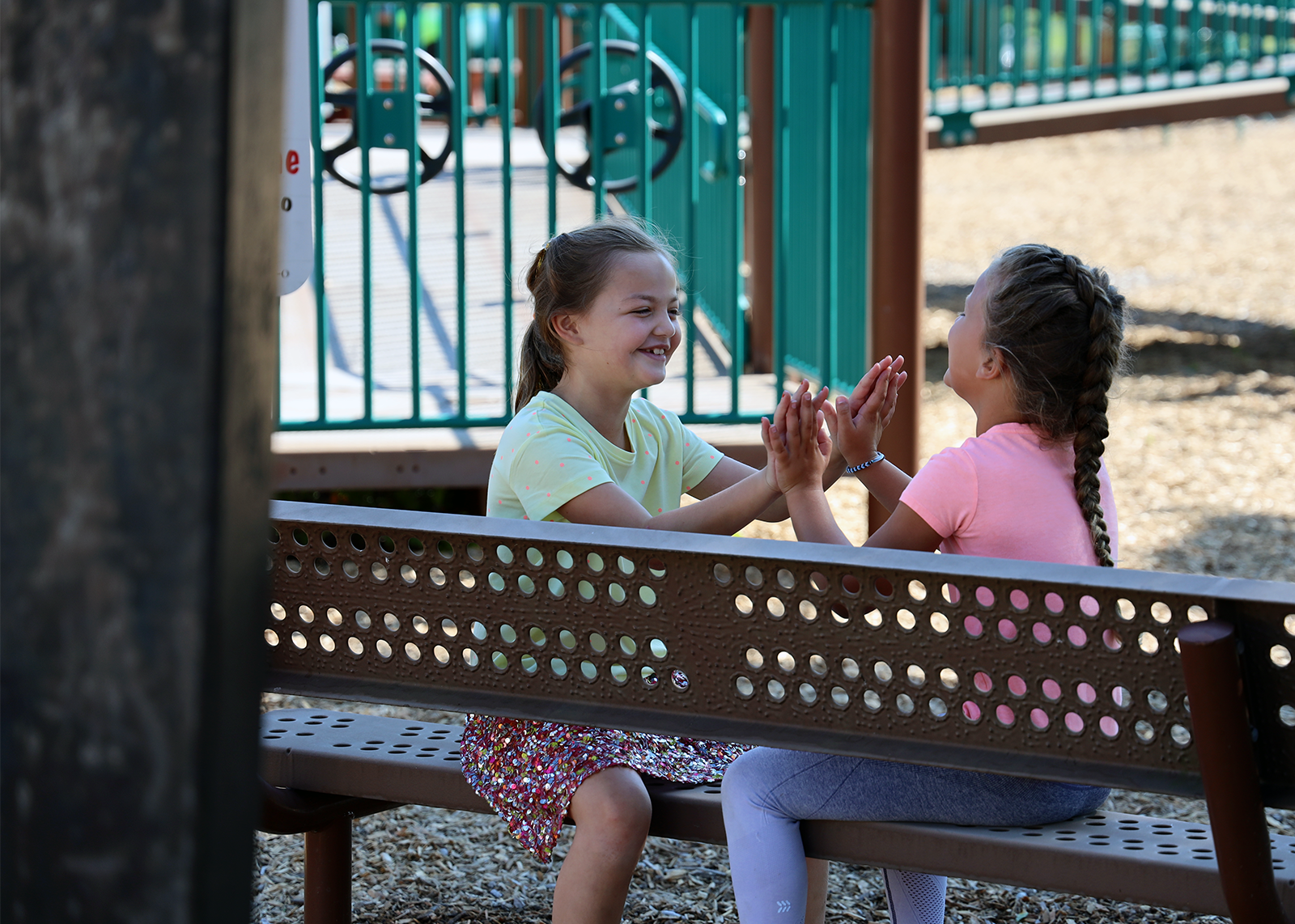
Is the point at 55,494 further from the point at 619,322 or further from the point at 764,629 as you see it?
the point at 619,322

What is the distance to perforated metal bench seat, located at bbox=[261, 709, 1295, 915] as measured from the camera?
5.14 ft

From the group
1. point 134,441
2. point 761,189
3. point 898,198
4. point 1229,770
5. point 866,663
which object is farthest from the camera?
point 761,189

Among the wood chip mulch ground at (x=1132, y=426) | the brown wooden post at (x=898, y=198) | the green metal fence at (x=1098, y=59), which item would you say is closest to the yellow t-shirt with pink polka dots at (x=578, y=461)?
the wood chip mulch ground at (x=1132, y=426)

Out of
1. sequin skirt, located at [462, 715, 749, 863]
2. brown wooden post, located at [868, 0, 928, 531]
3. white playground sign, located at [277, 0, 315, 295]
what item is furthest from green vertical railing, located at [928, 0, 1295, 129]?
sequin skirt, located at [462, 715, 749, 863]

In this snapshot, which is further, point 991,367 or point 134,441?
point 991,367

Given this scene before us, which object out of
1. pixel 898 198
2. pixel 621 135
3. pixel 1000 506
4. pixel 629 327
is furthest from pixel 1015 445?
pixel 621 135

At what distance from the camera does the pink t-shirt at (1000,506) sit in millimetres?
1926

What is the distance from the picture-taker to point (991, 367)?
2.01 meters

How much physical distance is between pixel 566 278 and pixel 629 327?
0.44 ft

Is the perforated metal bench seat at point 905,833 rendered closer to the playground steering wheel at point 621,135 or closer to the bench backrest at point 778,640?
the bench backrest at point 778,640

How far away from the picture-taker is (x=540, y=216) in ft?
22.2

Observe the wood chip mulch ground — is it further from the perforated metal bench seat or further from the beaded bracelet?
the beaded bracelet

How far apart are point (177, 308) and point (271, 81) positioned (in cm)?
10

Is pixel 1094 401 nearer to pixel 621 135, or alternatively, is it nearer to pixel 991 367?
pixel 991 367
